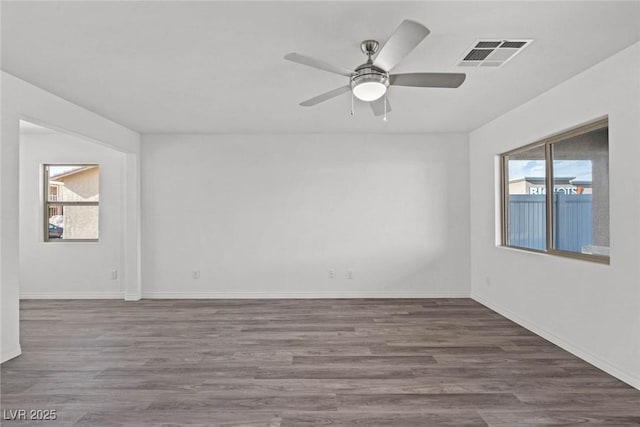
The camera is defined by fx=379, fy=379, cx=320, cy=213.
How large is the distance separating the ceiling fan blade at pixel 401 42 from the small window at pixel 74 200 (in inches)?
195

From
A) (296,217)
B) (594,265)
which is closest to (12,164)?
(296,217)

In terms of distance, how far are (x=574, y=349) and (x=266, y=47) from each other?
3502 mm

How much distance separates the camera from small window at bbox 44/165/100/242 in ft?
18.4

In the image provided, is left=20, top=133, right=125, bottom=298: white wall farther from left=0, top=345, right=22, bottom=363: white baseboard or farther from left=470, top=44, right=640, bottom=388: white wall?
left=470, top=44, right=640, bottom=388: white wall

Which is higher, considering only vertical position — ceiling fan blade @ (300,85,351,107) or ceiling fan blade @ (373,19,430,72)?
ceiling fan blade @ (373,19,430,72)

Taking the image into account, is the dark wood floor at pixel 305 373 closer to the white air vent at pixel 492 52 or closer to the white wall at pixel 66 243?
the white wall at pixel 66 243

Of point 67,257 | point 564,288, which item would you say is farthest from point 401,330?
point 67,257

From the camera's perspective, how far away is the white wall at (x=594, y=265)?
267 centimetres

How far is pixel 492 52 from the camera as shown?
2.71m

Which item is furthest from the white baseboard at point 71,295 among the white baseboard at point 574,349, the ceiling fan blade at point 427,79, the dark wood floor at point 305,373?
the white baseboard at point 574,349

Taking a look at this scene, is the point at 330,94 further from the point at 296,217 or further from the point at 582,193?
the point at 296,217

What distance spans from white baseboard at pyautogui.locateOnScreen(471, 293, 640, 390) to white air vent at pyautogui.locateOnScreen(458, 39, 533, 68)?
7.93ft

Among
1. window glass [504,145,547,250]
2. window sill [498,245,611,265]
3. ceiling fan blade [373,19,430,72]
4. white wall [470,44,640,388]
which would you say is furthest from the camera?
window glass [504,145,547,250]

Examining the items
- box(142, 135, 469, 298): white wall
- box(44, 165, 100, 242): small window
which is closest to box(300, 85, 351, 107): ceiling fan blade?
box(142, 135, 469, 298): white wall
